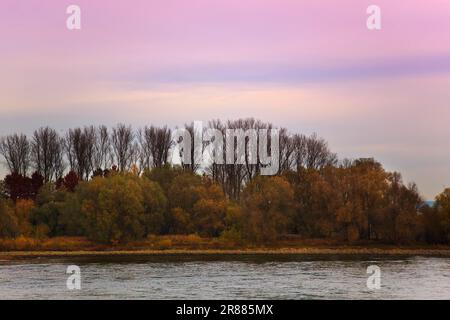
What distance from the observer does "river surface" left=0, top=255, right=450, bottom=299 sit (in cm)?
5803

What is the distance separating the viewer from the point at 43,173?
13175 cm

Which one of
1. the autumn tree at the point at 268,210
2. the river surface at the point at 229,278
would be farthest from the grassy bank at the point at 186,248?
the river surface at the point at 229,278

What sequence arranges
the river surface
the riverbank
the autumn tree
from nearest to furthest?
the river surface → the riverbank → the autumn tree

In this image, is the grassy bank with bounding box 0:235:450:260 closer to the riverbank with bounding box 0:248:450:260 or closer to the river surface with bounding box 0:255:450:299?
the riverbank with bounding box 0:248:450:260

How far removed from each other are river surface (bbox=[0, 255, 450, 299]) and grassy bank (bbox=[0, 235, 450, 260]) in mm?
10938

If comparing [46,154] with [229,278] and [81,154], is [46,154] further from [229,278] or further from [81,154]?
[229,278]

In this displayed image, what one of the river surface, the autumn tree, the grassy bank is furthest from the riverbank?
the river surface

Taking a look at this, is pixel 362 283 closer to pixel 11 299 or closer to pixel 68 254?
pixel 11 299

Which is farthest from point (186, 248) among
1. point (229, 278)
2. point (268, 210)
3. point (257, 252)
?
point (229, 278)

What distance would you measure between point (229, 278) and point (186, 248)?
41.3 meters

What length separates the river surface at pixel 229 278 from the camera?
58.0 meters

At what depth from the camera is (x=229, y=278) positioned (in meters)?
68.9

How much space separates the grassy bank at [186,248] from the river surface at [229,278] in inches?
431
